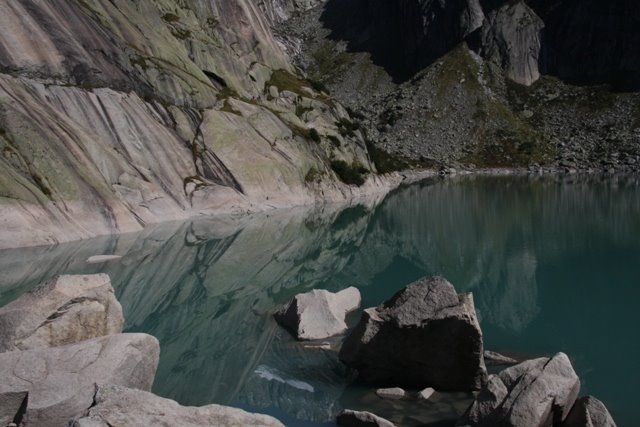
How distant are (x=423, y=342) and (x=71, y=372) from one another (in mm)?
10662

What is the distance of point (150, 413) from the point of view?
38.4 ft

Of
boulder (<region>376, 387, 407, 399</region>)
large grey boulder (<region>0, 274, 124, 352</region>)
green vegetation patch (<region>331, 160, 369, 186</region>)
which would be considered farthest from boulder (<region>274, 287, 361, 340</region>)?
green vegetation patch (<region>331, 160, 369, 186</region>)

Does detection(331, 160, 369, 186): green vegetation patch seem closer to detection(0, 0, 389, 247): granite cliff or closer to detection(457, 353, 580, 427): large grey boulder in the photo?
detection(0, 0, 389, 247): granite cliff

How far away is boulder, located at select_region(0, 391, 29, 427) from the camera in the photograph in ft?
44.9

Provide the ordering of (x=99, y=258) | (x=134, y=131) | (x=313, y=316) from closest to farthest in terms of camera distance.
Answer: (x=313, y=316)
(x=99, y=258)
(x=134, y=131)

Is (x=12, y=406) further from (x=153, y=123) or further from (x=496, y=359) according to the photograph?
(x=153, y=123)

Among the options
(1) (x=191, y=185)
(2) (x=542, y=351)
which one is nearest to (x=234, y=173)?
(1) (x=191, y=185)

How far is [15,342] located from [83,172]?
39976mm

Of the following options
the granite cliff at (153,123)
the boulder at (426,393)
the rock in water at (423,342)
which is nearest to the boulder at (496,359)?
the rock in water at (423,342)

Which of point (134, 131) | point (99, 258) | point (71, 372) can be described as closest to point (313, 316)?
point (71, 372)

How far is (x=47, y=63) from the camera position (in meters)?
64.4

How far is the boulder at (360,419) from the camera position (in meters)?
15.2

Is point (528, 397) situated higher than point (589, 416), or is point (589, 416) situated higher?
point (528, 397)

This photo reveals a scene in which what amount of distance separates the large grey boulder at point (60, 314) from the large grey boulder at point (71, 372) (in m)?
1.58
